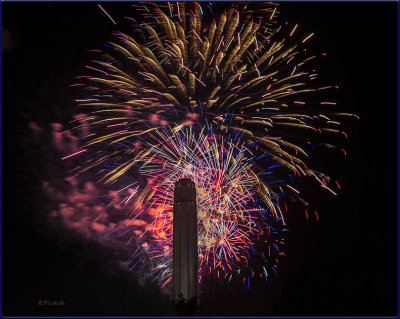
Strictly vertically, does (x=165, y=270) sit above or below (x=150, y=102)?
below

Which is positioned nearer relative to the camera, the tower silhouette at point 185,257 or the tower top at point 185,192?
the tower silhouette at point 185,257

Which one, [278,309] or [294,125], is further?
[294,125]

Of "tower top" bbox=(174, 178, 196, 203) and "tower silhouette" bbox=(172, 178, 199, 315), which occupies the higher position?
"tower top" bbox=(174, 178, 196, 203)

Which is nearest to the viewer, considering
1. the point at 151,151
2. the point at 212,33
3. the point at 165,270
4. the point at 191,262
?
the point at 191,262

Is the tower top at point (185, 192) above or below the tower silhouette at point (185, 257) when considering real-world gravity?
above

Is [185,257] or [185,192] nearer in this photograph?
[185,257]

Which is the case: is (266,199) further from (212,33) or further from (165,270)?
(212,33)

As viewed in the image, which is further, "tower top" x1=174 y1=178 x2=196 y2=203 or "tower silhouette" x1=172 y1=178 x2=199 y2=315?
"tower top" x1=174 y1=178 x2=196 y2=203

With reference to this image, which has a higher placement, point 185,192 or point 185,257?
point 185,192

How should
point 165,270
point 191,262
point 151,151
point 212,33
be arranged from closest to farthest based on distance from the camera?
point 191,262, point 212,33, point 151,151, point 165,270

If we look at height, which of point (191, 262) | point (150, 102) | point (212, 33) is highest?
point (212, 33)

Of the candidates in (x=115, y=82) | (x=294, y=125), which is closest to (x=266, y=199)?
(x=294, y=125)
